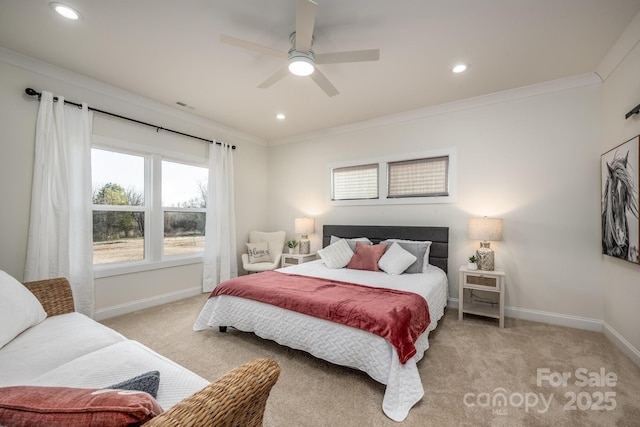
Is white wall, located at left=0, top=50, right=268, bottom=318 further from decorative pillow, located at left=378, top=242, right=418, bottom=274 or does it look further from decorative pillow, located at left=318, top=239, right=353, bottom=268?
decorative pillow, located at left=378, top=242, right=418, bottom=274

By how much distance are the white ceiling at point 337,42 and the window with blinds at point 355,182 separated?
118 centimetres

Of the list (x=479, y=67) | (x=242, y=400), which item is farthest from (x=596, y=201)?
(x=242, y=400)

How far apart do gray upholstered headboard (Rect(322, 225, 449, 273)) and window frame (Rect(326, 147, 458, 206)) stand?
389 millimetres

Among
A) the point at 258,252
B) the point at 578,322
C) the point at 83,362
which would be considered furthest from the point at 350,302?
the point at 258,252

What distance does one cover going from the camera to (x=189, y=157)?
417 cm

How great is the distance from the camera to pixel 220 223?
4.42m

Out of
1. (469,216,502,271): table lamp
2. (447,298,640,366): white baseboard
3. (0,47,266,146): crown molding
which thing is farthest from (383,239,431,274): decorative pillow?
(0,47,266,146): crown molding

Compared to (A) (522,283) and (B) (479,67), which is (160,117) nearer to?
(B) (479,67)

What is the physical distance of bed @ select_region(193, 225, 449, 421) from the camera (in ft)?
6.03

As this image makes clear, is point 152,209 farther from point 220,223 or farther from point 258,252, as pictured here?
point 258,252

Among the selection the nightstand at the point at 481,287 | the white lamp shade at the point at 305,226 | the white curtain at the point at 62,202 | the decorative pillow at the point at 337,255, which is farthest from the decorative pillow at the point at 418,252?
the white curtain at the point at 62,202

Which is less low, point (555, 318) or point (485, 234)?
point (485, 234)

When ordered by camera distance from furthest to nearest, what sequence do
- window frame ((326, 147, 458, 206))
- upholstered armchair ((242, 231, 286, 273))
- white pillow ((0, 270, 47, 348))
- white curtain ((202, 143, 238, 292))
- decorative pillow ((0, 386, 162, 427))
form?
upholstered armchair ((242, 231, 286, 273)) < white curtain ((202, 143, 238, 292)) < window frame ((326, 147, 458, 206)) < white pillow ((0, 270, 47, 348)) < decorative pillow ((0, 386, 162, 427))

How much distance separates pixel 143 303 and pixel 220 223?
58.3 inches
